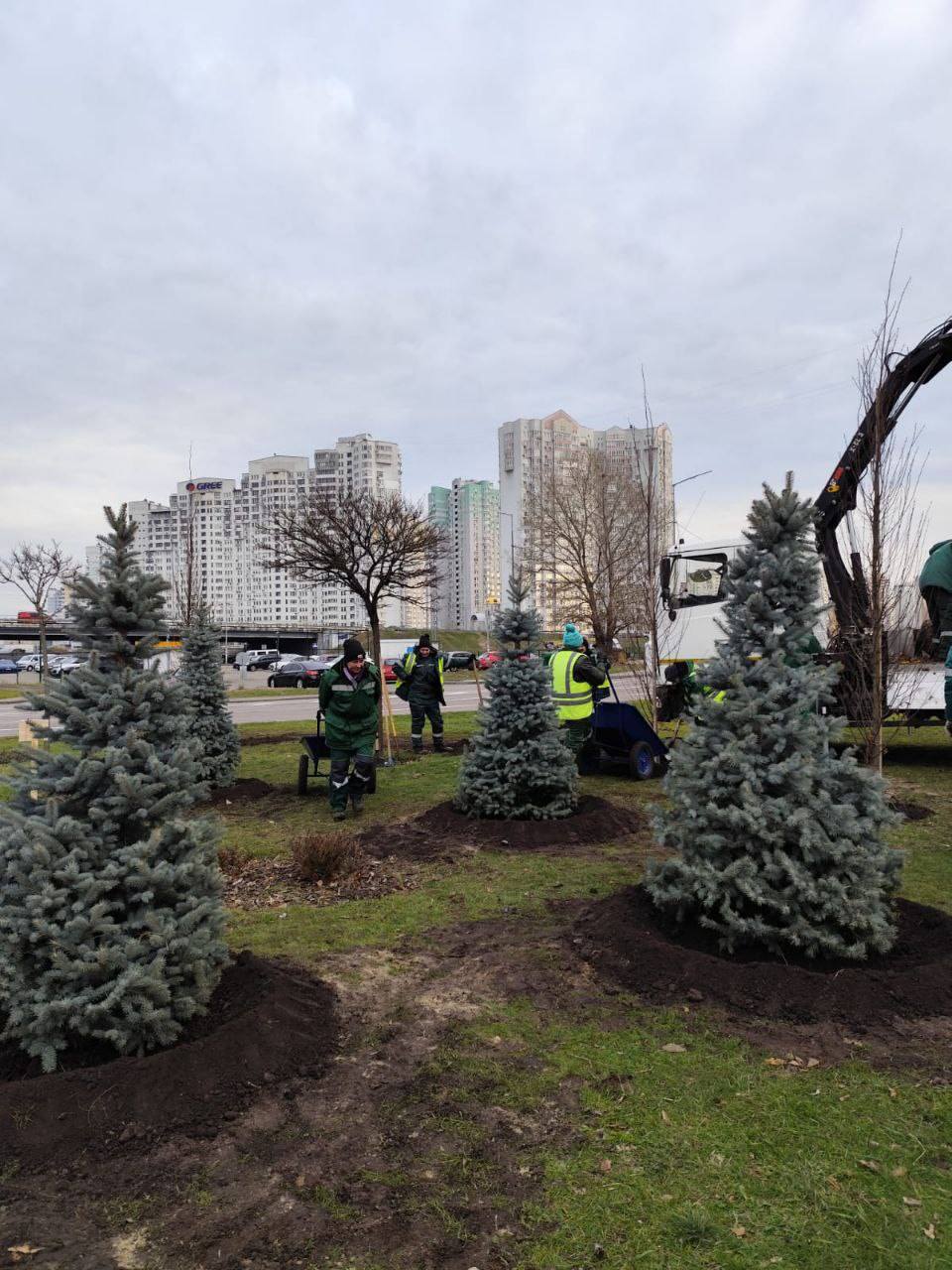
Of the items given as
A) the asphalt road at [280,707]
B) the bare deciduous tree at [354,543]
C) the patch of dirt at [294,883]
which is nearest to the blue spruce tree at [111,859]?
the patch of dirt at [294,883]

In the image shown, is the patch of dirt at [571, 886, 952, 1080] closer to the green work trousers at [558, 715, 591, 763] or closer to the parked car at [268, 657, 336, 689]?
the green work trousers at [558, 715, 591, 763]

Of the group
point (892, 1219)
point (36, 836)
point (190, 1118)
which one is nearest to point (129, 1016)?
point (190, 1118)

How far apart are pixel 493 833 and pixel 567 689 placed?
6.35ft

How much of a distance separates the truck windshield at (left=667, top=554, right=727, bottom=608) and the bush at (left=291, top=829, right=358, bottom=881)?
26.6 feet

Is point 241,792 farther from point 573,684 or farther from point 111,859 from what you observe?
point 111,859

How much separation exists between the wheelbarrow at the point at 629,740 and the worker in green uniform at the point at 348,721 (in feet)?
9.48

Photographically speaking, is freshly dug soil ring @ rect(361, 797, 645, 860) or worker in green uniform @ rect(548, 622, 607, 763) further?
worker in green uniform @ rect(548, 622, 607, 763)

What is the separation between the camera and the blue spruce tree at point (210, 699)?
9.79m

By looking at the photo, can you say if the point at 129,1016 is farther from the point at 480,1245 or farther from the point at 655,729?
the point at 655,729

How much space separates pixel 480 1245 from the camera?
93.7 inches

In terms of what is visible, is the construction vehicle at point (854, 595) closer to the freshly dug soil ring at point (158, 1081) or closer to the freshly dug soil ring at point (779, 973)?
the freshly dug soil ring at point (779, 973)

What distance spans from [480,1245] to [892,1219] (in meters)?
1.24

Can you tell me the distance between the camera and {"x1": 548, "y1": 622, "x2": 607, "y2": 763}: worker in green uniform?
8.52 meters

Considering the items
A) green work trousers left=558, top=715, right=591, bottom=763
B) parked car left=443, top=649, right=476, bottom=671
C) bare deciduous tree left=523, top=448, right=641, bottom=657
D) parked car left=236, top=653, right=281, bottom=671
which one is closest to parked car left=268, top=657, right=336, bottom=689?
parked car left=443, top=649, right=476, bottom=671
